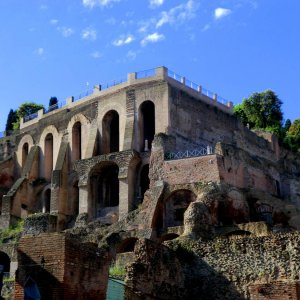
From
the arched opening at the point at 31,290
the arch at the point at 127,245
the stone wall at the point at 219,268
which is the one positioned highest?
the arch at the point at 127,245

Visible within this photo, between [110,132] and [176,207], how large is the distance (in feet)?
39.1

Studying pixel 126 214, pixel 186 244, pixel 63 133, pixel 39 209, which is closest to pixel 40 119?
pixel 63 133

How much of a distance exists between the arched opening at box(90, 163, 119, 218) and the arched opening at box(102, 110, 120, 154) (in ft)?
7.07

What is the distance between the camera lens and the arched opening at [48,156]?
51.1 m

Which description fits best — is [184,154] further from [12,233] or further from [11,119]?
[11,119]

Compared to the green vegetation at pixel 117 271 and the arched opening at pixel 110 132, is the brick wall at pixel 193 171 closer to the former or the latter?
the arched opening at pixel 110 132

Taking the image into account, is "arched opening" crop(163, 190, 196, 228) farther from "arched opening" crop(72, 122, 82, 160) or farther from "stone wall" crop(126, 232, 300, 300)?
"arched opening" crop(72, 122, 82, 160)

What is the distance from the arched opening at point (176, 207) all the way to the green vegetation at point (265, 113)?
2662 centimetres

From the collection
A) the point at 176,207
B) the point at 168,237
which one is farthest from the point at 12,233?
the point at 168,237

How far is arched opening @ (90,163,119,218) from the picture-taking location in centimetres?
4484

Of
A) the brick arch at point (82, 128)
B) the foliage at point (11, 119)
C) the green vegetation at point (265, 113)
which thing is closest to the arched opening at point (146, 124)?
the brick arch at point (82, 128)

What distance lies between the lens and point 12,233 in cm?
4294

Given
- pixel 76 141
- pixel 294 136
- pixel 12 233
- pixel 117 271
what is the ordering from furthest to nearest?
1. pixel 294 136
2. pixel 76 141
3. pixel 12 233
4. pixel 117 271

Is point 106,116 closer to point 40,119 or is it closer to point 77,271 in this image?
point 40,119
